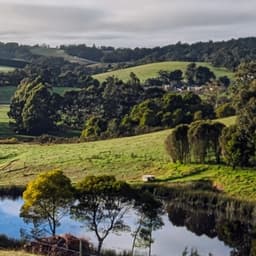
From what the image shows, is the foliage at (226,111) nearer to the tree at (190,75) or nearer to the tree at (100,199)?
the tree at (100,199)

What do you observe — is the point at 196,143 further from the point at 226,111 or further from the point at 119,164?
the point at 226,111

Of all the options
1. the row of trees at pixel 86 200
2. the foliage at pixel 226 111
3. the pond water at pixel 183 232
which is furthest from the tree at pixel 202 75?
the row of trees at pixel 86 200

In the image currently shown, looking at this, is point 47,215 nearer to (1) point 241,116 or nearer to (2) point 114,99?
(1) point 241,116

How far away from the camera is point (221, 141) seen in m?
52.0

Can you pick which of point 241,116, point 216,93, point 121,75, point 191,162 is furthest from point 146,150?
point 121,75

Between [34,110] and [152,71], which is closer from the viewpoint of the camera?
[34,110]

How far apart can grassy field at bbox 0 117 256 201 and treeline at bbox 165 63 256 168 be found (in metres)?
1.15

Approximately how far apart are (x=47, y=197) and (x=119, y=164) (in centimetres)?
2734


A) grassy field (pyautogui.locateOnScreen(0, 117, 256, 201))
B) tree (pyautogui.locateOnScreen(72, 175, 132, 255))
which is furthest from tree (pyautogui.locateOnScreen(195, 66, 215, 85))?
tree (pyautogui.locateOnScreen(72, 175, 132, 255))

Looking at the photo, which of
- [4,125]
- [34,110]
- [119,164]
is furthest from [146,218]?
[4,125]

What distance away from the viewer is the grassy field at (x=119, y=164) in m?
49.5

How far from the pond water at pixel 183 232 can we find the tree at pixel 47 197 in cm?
361

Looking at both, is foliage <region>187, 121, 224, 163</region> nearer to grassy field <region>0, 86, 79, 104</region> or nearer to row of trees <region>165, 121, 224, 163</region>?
row of trees <region>165, 121, 224, 163</region>

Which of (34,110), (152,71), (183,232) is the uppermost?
(152,71)
